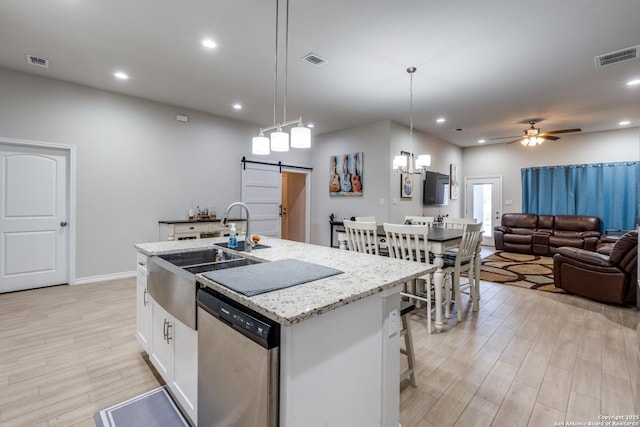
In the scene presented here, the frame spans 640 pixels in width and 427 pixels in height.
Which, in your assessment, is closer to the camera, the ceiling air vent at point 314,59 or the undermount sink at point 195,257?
the undermount sink at point 195,257

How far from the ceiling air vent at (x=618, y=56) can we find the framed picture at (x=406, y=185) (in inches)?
128

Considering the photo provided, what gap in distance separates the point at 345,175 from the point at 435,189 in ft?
7.61

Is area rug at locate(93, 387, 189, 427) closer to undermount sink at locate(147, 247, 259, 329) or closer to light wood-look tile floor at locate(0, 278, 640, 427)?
light wood-look tile floor at locate(0, 278, 640, 427)

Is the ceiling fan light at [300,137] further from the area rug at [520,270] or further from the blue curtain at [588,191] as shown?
the blue curtain at [588,191]

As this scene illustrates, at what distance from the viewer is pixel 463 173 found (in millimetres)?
8648

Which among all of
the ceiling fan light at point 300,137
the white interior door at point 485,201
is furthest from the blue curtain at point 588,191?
the ceiling fan light at point 300,137

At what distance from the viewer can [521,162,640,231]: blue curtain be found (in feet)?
20.5

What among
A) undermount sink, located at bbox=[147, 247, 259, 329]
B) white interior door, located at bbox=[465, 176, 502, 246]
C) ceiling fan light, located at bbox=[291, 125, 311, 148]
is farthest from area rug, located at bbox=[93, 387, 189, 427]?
white interior door, located at bbox=[465, 176, 502, 246]

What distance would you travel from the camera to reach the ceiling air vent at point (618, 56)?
10.1ft

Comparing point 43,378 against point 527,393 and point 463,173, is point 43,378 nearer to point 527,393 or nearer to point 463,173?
point 527,393

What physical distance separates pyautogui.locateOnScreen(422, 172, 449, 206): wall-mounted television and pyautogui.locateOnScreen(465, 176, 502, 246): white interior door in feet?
4.38

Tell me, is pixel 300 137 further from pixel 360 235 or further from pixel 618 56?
pixel 618 56

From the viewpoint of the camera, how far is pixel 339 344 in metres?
1.17

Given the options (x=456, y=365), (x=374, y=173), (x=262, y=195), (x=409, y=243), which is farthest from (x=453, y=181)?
(x=456, y=365)
